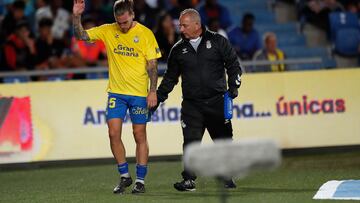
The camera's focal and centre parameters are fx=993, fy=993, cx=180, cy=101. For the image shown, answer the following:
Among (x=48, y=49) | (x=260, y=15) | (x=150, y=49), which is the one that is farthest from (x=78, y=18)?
(x=260, y=15)

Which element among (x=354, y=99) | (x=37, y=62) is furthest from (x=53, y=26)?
(x=354, y=99)

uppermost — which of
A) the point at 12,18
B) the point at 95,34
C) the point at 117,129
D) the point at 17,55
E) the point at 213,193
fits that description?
the point at 95,34

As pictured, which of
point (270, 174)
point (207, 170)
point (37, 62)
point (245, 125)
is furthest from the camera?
point (37, 62)

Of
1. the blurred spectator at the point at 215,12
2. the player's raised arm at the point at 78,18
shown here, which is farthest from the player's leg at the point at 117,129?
the blurred spectator at the point at 215,12

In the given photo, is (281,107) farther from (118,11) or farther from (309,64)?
(118,11)

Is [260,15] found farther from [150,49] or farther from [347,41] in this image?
[150,49]

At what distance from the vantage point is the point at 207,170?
23.0 feet

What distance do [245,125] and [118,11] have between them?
5.46m

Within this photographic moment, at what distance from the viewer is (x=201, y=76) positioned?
11.6 meters

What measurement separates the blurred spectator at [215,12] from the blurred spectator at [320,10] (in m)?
1.92

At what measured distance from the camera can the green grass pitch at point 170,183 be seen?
11.0 meters

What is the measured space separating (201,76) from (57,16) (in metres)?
8.35

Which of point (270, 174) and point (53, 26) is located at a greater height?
point (53, 26)

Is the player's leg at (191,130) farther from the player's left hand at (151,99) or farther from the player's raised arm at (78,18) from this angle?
the player's raised arm at (78,18)
